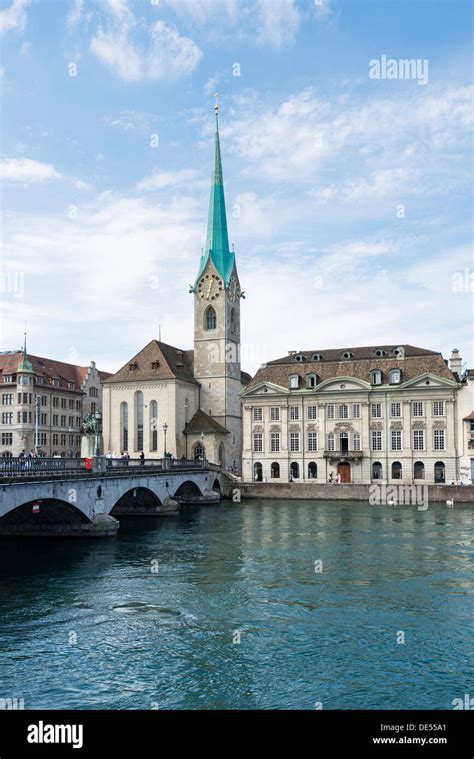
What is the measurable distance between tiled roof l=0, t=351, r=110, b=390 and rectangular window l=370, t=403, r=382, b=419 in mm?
39638

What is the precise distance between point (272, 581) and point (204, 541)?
11.6 m

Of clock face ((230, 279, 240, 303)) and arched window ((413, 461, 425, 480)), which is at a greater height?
clock face ((230, 279, 240, 303))

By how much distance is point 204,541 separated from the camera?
3759cm

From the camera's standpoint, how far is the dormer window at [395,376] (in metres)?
70.1

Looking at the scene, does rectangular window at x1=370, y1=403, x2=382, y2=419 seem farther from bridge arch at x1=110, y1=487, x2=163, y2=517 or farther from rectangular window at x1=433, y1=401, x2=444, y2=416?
bridge arch at x1=110, y1=487, x2=163, y2=517

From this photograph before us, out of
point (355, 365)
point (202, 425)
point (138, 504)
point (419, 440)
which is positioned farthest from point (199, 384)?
point (138, 504)

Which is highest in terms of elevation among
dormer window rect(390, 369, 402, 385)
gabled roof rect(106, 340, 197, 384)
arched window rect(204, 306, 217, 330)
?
arched window rect(204, 306, 217, 330)

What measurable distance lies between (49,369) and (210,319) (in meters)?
21.0

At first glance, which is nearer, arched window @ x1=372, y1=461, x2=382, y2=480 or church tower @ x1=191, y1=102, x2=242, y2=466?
arched window @ x1=372, y1=461, x2=382, y2=480

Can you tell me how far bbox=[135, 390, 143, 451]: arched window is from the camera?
8169 centimetres

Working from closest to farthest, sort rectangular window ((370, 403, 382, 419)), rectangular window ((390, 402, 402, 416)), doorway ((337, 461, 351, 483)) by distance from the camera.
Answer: rectangular window ((390, 402, 402, 416))
rectangular window ((370, 403, 382, 419))
doorway ((337, 461, 351, 483))

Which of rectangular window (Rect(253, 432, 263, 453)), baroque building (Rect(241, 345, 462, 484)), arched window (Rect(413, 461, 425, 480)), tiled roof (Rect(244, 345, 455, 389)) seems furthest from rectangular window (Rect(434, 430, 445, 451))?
rectangular window (Rect(253, 432, 263, 453))

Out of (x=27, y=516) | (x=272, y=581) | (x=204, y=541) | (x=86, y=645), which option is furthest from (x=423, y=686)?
(x=27, y=516)
